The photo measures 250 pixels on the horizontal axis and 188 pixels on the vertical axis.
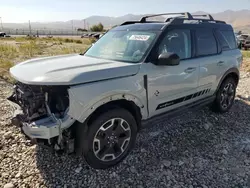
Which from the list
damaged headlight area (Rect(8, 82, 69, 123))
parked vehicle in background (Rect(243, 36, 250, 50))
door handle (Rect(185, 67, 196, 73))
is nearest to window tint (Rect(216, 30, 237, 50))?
door handle (Rect(185, 67, 196, 73))

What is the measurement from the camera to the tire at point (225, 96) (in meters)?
4.83

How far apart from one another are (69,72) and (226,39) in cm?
344

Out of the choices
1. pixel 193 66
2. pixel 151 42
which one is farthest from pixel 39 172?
pixel 193 66

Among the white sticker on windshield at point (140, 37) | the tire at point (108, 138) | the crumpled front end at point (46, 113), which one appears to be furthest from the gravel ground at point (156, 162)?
the white sticker on windshield at point (140, 37)

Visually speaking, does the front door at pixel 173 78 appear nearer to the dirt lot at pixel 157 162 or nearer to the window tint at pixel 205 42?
the window tint at pixel 205 42

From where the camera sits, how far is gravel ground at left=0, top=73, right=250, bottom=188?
2.92 metres

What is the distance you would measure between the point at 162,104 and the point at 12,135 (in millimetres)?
2439

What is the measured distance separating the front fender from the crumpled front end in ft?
0.39

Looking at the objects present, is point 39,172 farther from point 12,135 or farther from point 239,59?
point 239,59

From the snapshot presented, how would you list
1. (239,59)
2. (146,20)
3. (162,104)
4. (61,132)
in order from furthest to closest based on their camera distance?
(239,59) → (146,20) → (162,104) → (61,132)

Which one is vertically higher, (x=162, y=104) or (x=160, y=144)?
(x=162, y=104)

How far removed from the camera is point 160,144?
375cm

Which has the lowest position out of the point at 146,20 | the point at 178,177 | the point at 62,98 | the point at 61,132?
the point at 178,177

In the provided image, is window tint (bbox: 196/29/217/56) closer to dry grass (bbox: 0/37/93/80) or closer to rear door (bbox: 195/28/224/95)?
rear door (bbox: 195/28/224/95)
